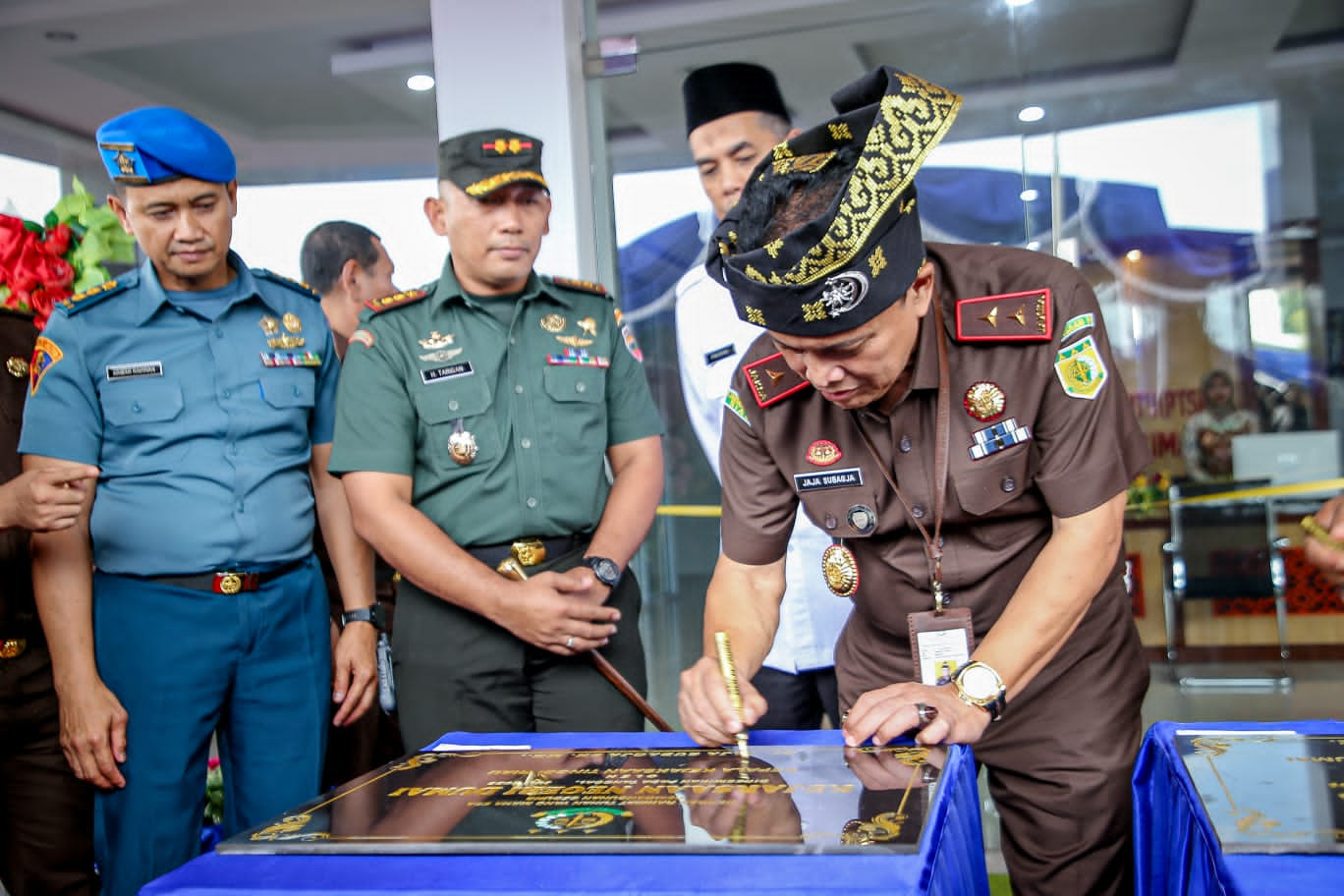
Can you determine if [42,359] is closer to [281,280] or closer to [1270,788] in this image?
[281,280]

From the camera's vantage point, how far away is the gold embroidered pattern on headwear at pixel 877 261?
1.40 meters

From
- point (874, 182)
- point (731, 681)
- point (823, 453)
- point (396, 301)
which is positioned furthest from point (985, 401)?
point (396, 301)


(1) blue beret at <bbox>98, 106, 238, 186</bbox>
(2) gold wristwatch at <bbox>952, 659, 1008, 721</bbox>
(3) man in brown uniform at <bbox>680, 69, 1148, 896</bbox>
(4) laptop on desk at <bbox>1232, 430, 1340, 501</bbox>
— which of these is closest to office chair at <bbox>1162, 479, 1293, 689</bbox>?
(4) laptop on desk at <bbox>1232, 430, 1340, 501</bbox>

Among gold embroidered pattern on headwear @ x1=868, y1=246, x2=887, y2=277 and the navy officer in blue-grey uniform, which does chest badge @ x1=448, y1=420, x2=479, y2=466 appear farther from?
gold embroidered pattern on headwear @ x1=868, y1=246, x2=887, y2=277

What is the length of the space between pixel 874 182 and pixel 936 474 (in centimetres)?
45

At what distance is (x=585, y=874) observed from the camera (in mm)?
998

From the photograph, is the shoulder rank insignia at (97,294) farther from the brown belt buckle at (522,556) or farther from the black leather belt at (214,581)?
the brown belt buckle at (522,556)

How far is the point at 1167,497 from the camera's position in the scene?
13.2 ft

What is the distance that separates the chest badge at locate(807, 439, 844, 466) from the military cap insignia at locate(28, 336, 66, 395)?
133cm

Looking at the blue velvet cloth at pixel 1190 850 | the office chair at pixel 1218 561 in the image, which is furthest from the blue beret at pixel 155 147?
the office chair at pixel 1218 561

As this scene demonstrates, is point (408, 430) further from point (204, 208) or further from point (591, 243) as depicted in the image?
point (591, 243)

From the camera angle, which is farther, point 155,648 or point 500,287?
point 500,287

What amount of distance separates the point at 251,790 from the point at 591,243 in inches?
76.1

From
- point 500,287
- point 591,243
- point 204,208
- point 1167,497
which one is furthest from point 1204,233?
point 204,208
